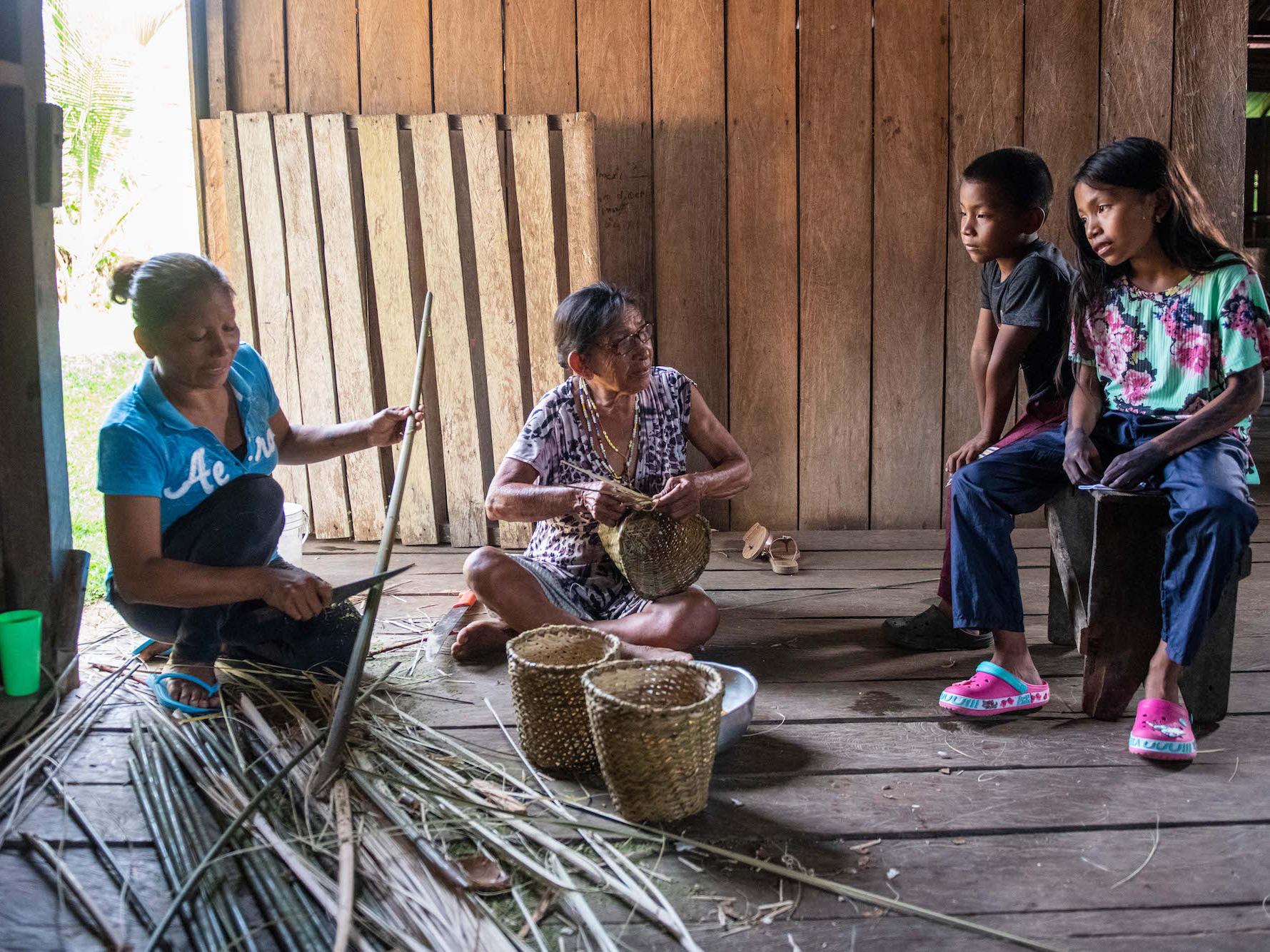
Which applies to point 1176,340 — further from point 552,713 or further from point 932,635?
point 552,713

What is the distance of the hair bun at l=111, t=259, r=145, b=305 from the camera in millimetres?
2473

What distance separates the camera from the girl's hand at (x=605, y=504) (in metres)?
2.75

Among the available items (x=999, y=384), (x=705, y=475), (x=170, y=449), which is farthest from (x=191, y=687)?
(x=999, y=384)


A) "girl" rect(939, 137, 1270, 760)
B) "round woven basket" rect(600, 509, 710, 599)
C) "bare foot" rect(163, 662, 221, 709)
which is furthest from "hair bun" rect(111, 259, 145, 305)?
"girl" rect(939, 137, 1270, 760)

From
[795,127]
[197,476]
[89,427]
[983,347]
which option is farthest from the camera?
[89,427]

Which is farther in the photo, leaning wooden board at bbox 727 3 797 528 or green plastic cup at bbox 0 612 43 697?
leaning wooden board at bbox 727 3 797 528

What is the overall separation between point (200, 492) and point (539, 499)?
829 mm

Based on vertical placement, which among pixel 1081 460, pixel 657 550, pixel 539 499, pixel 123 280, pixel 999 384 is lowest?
pixel 657 550

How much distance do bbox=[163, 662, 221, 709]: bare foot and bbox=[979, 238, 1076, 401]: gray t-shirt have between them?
89.1 inches

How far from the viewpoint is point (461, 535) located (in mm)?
4234

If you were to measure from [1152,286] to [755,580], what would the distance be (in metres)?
1.65

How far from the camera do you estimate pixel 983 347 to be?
3182 millimetres

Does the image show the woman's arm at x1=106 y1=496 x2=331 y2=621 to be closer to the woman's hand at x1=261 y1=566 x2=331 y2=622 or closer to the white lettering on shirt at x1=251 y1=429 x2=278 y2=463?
the woman's hand at x1=261 y1=566 x2=331 y2=622

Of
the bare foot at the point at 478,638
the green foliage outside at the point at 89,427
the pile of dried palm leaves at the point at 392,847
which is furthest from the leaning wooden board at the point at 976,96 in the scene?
the green foliage outside at the point at 89,427
